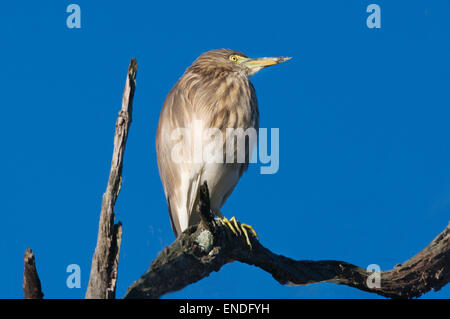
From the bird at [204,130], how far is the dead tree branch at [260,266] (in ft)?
1.66

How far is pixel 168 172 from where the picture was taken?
4.30 metres

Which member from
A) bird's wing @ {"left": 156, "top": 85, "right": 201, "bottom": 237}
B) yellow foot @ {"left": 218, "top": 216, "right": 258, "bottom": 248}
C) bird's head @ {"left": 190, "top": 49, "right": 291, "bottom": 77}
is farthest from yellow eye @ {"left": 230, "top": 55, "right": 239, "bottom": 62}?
yellow foot @ {"left": 218, "top": 216, "right": 258, "bottom": 248}

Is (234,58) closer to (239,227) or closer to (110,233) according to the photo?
(239,227)

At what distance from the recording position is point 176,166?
13.6ft

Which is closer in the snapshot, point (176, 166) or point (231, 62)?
point (176, 166)

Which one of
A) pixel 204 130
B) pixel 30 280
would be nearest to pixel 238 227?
pixel 204 130

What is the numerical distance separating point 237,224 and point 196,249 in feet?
2.06

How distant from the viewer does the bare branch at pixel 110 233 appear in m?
2.58

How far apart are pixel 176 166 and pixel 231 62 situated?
102cm

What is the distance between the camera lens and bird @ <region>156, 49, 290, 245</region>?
158 inches

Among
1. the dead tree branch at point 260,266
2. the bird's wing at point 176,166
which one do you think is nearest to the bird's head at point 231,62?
the bird's wing at point 176,166

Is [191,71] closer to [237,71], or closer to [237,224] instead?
[237,71]

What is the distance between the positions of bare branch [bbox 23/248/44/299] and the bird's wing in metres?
1.76
